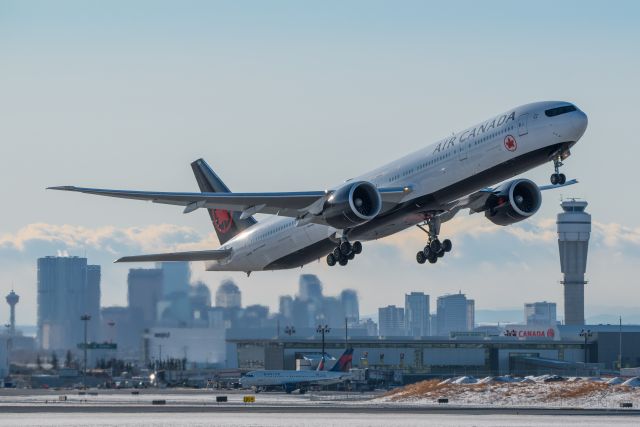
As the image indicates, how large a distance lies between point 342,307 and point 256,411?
220 feet

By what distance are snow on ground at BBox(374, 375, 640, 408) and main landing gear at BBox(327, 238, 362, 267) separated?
20.5 metres

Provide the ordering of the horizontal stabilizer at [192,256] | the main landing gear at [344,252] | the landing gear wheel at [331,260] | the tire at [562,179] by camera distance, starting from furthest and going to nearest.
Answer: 1. the horizontal stabilizer at [192,256]
2. the landing gear wheel at [331,260]
3. the main landing gear at [344,252]
4. the tire at [562,179]

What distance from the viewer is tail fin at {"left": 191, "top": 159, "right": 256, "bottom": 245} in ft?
307

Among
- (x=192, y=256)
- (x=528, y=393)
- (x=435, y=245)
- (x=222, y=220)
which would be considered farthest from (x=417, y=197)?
(x=528, y=393)

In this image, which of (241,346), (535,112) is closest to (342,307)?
(241,346)

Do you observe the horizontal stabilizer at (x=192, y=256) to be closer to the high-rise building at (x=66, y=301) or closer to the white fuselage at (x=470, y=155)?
the white fuselage at (x=470, y=155)

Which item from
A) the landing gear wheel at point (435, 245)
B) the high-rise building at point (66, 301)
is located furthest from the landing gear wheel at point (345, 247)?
the high-rise building at point (66, 301)

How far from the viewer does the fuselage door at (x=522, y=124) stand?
68312 millimetres

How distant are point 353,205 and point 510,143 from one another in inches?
395

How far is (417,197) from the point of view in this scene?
73.3 metres

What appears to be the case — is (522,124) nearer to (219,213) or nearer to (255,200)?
(255,200)

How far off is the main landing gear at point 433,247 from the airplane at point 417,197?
0.06 metres

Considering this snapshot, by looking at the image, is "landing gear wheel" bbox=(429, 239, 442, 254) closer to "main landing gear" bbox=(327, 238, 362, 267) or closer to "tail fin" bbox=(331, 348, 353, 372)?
"main landing gear" bbox=(327, 238, 362, 267)

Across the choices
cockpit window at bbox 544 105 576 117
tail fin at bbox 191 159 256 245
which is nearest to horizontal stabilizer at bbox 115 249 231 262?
tail fin at bbox 191 159 256 245
